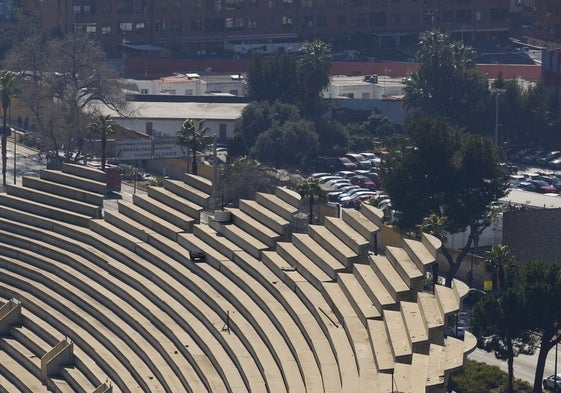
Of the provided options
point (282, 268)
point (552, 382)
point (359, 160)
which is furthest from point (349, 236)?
point (359, 160)

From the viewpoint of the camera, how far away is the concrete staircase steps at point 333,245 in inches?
3536

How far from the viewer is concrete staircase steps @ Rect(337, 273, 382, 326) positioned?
82.1 m

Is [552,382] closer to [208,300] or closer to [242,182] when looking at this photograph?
[208,300]

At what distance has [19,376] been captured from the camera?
94188 mm

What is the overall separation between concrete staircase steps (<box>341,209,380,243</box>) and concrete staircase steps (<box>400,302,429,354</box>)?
422 inches

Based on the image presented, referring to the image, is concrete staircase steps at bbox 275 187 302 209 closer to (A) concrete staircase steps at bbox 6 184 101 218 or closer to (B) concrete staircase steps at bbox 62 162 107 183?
(A) concrete staircase steps at bbox 6 184 101 218

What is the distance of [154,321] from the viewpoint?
92000 millimetres

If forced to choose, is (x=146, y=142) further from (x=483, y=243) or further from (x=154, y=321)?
(x=154, y=321)

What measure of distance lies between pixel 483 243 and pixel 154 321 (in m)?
30.2

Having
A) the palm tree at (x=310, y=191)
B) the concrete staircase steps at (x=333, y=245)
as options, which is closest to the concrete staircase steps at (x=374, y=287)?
the concrete staircase steps at (x=333, y=245)

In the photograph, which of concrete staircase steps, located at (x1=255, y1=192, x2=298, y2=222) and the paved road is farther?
concrete staircase steps, located at (x1=255, y1=192, x2=298, y2=222)

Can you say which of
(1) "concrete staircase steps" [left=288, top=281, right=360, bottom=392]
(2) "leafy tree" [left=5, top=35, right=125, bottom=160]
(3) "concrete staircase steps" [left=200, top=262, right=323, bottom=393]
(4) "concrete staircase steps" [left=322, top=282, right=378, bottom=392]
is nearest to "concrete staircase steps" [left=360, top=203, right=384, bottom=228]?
(1) "concrete staircase steps" [left=288, top=281, right=360, bottom=392]

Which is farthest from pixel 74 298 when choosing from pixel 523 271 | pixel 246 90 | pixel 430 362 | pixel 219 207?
pixel 246 90

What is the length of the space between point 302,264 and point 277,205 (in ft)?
31.3
